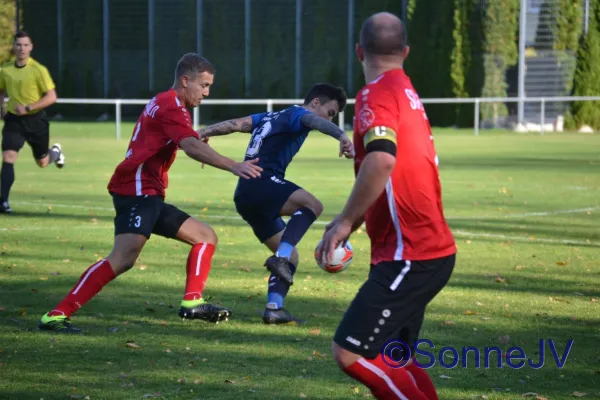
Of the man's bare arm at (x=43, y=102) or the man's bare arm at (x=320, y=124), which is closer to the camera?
the man's bare arm at (x=320, y=124)

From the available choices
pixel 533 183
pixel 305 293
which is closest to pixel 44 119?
pixel 305 293

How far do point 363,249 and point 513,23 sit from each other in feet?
104

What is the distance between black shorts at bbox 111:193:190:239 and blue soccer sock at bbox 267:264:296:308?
81 cm

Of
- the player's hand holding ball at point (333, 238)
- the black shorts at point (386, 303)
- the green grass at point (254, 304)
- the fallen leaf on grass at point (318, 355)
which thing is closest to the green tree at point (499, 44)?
the green grass at point (254, 304)

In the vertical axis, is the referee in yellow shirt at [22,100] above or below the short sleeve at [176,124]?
below

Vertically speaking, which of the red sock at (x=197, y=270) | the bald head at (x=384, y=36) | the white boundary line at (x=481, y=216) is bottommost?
the white boundary line at (x=481, y=216)

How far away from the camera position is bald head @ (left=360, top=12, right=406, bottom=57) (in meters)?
5.06

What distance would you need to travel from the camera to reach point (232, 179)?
21.7 m

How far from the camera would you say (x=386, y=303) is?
4.90 m

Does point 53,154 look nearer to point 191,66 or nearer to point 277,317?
point 191,66

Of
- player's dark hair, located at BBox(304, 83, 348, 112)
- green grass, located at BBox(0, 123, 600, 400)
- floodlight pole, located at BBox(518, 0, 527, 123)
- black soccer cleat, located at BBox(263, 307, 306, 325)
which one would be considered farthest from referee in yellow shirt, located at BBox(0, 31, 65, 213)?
floodlight pole, located at BBox(518, 0, 527, 123)

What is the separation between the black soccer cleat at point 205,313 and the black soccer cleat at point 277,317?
0.29 meters

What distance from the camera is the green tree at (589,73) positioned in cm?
4147

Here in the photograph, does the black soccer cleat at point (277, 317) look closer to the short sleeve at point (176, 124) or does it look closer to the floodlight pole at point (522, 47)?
the short sleeve at point (176, 124)
